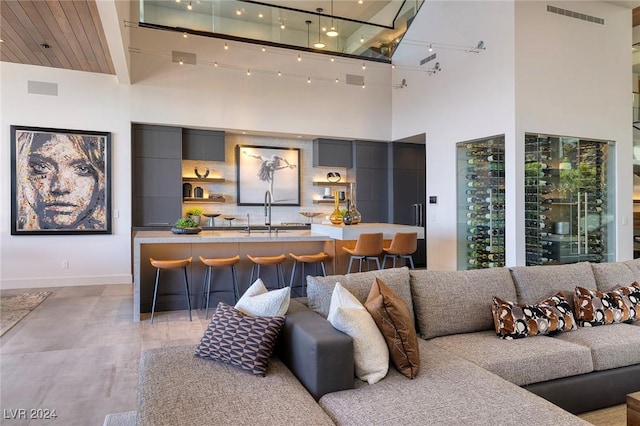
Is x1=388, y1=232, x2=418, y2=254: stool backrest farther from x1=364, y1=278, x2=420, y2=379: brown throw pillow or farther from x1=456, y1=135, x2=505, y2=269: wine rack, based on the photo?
x1=364, y1=278, x2=420, y2=379: brown throw pillow

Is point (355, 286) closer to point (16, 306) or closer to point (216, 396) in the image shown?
point (216, 396)

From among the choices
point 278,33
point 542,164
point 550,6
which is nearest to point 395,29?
point 278,33

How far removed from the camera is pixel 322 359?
Answer: 193cm

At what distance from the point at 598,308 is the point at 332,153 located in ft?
19.1

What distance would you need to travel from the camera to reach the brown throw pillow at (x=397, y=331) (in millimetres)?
2115

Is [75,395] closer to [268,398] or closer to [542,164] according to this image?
[268,398]

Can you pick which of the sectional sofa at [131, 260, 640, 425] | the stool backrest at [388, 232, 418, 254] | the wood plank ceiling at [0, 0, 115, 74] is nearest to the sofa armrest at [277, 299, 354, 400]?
the sectional sofa at [131, 260, 640, 425]

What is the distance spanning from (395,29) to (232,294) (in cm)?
626

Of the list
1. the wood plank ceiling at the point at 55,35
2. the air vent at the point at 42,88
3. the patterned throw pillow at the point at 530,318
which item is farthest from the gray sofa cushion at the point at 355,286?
the air vent at the point at 42,88

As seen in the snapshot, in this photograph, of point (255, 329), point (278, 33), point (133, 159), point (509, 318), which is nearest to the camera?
point (255, 329)

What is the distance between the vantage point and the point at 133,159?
6816 millimetres

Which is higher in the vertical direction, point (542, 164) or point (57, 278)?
point (542, 164)

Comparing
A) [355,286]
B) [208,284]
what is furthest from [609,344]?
[208,284]

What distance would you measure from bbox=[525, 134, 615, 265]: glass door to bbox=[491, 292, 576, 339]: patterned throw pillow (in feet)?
9.92
